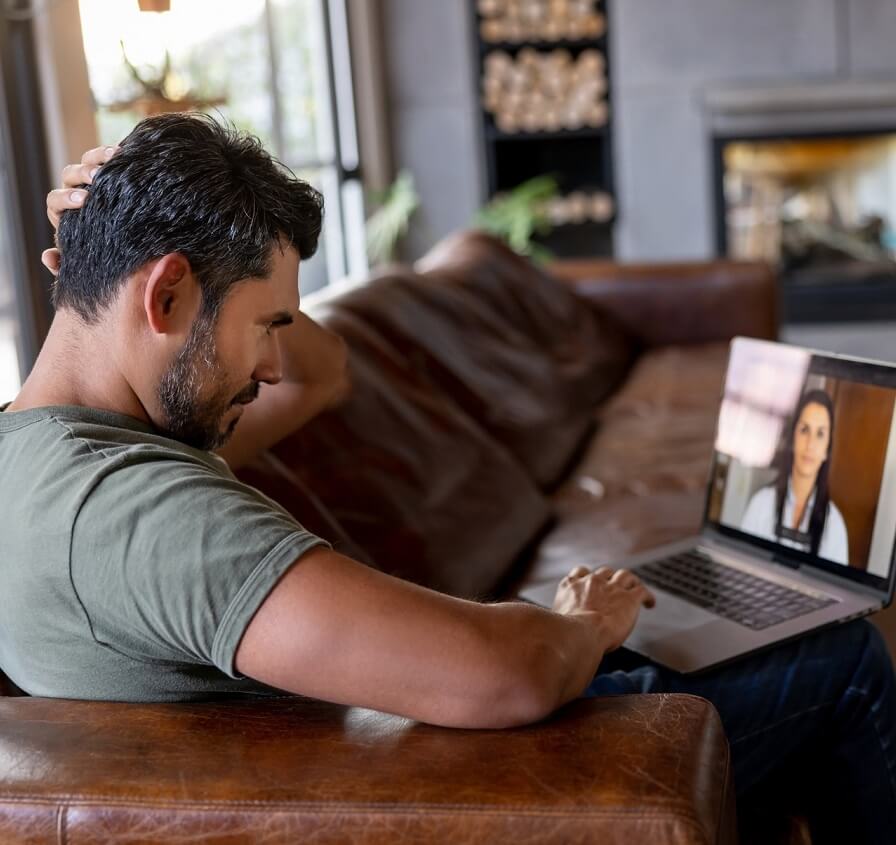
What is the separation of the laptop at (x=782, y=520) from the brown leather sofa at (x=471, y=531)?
344 millimetres

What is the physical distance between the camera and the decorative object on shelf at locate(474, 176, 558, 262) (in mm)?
5137

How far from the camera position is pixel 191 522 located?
883mm

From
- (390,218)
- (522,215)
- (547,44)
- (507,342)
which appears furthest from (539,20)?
(507,342)

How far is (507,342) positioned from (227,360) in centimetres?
194

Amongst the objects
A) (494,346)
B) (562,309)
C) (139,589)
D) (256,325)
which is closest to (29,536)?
(139,589)

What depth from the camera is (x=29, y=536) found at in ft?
3.12

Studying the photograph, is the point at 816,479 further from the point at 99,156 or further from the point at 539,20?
the point at 539,20

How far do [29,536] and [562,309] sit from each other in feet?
8.63

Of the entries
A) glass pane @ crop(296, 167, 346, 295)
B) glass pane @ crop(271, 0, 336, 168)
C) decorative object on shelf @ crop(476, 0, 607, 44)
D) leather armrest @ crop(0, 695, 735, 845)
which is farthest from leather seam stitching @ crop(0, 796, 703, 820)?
decorative object on shelf @ crop(476, 0, 607, 44)

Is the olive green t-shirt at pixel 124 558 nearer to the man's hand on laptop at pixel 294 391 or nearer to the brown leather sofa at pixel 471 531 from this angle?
the brown leather sofa at pixel 471 531

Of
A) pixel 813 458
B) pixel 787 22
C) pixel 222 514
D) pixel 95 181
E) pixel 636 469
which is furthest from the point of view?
pixel 787 22

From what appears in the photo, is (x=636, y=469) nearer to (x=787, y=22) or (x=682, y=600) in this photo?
(x=682, y=600)

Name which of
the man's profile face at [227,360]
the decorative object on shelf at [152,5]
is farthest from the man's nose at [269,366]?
the decorative object on shelf at [152,5]

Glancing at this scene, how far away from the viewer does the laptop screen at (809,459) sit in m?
1.37
